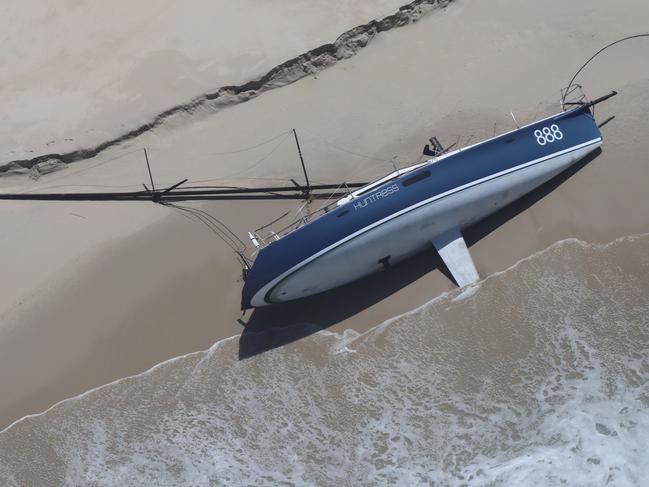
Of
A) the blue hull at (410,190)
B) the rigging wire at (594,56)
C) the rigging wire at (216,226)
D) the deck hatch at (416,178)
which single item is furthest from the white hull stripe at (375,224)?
the rigging wire at (594,56)

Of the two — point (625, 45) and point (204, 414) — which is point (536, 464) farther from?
point (625, 45)

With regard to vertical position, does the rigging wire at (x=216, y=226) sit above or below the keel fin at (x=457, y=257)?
above

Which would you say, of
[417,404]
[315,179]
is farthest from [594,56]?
[417,404]

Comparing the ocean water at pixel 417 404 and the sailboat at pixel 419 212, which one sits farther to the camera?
the ocean water at pixel 417 404

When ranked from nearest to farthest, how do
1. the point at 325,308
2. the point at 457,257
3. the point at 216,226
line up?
the point at 457,257 → the point at 325,308 → the point at 216,226

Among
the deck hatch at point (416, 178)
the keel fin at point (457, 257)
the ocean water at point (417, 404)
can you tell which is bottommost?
the ocean water at point (417, 404)

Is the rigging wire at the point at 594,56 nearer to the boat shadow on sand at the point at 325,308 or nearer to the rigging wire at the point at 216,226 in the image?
the boat shadow on sand at the point at 325,308

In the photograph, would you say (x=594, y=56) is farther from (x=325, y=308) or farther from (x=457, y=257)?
(x=325, y=308)
